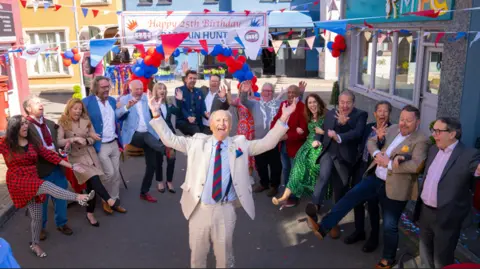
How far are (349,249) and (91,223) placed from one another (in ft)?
11.1

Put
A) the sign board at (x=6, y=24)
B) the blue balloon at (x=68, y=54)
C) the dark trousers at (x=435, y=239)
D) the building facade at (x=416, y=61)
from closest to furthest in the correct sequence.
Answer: the dark trousers at (x=435, y=239)
the building facade at (x=416, y=61)
the blue balloon at (x=68, y=54)
the sign board at (x=6, y=24)

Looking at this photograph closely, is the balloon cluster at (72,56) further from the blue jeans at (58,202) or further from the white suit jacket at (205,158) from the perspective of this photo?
the white suit jacket at (205,158)

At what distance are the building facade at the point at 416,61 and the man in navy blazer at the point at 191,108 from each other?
354 cm

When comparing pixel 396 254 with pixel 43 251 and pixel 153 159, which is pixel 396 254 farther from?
pixel 43 251

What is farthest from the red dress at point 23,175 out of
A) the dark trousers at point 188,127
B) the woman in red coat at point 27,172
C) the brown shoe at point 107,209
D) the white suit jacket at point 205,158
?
the dark trousers at point 188,127

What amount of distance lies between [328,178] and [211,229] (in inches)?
79.6

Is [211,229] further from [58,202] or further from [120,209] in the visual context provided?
[120,209]

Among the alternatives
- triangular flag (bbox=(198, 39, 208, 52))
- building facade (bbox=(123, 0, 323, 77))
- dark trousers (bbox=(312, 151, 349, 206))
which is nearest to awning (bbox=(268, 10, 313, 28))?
building facade (bbox=(123, 0, 323, 77))

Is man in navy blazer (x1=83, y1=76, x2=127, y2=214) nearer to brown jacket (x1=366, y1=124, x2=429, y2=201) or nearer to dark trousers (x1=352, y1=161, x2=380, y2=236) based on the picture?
dark trousers (x1=352, y1=161, x2=380, y2=236)

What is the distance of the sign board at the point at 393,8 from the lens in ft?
23.8

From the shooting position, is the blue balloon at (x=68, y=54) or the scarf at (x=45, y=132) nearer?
the scarf at (x=45, y=132)

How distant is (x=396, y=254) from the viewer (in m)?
4.70

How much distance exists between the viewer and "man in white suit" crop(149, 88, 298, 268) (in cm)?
370

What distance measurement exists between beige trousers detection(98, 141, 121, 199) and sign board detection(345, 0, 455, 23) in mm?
5121
